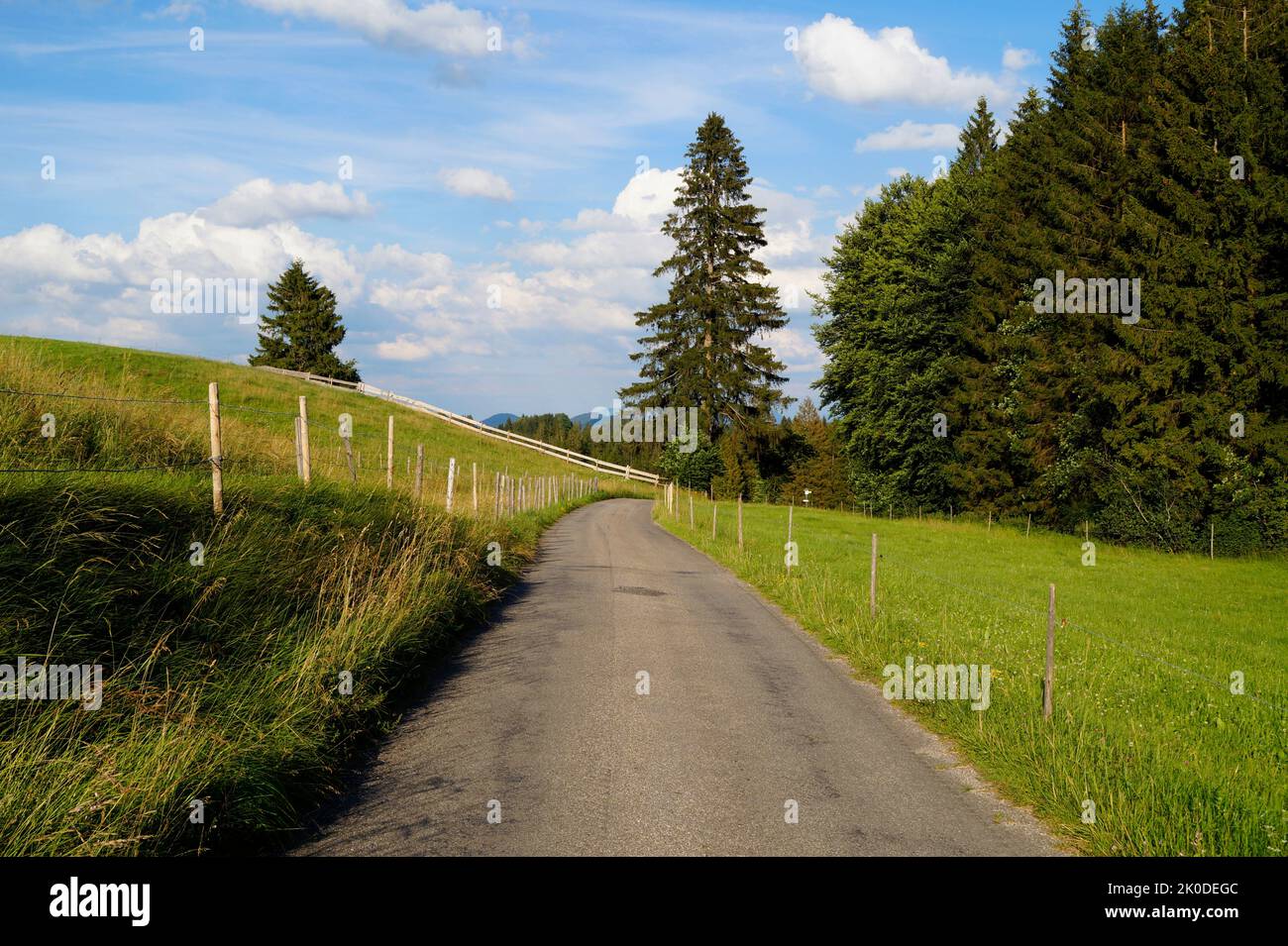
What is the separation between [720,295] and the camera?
54.8 meters

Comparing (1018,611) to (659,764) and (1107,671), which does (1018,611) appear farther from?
(659,764)

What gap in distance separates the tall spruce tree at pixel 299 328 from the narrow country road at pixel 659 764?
80.4 meters

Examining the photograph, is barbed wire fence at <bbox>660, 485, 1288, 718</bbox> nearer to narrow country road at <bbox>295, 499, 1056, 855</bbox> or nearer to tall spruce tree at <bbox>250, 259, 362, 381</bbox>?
narrow country road at <bbox>295, 499, 1056, 855</bbox>

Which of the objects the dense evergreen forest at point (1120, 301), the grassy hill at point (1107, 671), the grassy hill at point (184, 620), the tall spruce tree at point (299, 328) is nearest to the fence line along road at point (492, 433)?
the tall spruce tree at point (299, 328)

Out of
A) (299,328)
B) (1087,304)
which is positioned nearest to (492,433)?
(299,328)

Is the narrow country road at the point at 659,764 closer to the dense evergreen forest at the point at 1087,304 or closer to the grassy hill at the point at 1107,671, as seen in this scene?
the grassy hill at the point at 1107,671

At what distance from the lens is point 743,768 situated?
6.38m

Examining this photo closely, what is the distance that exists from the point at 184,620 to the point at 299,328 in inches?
3324

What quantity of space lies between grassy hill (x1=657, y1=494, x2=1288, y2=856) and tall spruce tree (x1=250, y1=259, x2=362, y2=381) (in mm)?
70103

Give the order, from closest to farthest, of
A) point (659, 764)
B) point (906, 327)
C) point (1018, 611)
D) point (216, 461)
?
point (659, 764) → point (216, 461) → point (1018, 611) → point (906, 327)

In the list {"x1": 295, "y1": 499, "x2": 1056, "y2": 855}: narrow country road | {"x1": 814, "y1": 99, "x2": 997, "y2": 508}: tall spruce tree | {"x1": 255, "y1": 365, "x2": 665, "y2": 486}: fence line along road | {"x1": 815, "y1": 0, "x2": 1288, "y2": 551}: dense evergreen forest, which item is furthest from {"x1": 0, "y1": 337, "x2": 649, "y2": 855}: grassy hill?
{"x1": 255, "y1": 365, "x2": 665, "y2": 486}: fence line along road

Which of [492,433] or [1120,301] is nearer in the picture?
[1120,301]

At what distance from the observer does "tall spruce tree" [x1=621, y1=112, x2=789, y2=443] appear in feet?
180
